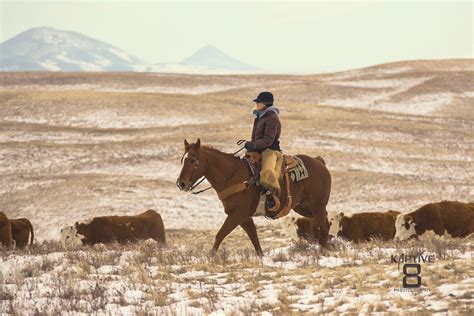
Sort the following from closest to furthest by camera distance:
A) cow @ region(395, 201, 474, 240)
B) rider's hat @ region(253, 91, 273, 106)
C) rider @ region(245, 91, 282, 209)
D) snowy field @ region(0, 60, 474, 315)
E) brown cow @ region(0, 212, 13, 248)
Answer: snowy field @ region(0, 60, 474, 315) → rider @ region(245, 91, 282, 209) → rider's hat @ region(253, 91, 273, 106) → cow @ region(395, 201, 474, 240) → brown cow @ region(0, 212, 13, 248)

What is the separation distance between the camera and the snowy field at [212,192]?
1077cm

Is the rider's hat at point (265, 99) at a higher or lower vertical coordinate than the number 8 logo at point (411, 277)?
higher

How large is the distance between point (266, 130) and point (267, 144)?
28 cm

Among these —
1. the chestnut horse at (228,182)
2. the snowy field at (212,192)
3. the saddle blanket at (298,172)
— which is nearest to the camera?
the snowy field at (212,192)

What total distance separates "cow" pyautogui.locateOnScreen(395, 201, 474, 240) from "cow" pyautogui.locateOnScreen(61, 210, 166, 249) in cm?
797

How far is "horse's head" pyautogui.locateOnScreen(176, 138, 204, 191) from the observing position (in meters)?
13.3

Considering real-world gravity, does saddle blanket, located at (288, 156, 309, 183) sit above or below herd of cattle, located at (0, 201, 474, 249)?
above

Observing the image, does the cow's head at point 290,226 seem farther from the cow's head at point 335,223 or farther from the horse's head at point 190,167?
the horse's head at point 190,167

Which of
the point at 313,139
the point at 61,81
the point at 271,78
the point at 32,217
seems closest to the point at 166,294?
the point at 32,217

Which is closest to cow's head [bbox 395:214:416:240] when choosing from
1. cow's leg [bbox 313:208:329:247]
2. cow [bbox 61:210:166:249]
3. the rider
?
cow's leg [bbox 313:208:329:247]

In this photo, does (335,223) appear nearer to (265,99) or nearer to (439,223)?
(439,223)

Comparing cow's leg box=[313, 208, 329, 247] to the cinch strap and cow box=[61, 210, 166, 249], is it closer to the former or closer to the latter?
the cinch strap

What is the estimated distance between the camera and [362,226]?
21328 millimetres

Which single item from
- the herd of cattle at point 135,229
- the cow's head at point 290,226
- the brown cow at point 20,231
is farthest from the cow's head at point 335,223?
the brown cow at point 20,231
